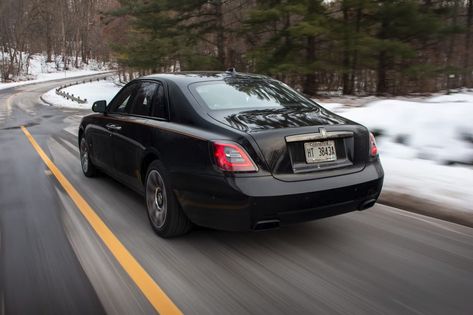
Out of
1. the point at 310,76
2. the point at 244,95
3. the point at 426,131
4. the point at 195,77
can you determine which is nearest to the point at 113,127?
the point at 195,77

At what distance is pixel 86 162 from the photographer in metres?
7.05

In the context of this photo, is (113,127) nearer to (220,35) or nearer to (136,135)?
(136,135)

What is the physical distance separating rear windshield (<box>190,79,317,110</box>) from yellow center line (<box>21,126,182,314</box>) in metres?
1.56

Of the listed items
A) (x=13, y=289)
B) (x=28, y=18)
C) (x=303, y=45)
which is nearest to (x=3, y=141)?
(x=13, y=289)

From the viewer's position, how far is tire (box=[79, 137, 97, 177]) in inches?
271

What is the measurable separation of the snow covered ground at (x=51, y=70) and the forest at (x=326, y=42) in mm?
43724

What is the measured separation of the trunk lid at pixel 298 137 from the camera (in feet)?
11.9

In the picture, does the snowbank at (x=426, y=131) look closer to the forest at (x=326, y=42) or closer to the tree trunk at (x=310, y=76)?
the forest at (x=326, y=42)

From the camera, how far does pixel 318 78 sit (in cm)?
2156

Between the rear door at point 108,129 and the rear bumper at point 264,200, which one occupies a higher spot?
the rear door at point 108,129

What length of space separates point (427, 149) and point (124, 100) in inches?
185

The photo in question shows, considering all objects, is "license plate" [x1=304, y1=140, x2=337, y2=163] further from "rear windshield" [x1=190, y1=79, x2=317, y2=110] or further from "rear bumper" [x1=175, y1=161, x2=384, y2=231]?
"rear windshield" [x1=190, y1=79, x2=317, y2=110]

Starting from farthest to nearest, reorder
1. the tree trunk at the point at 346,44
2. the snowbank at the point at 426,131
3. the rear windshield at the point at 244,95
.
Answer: the tree trunk at the point at 346,44 → the snowbank at the point at 426,131 → the rear windshield at the point at 244,95

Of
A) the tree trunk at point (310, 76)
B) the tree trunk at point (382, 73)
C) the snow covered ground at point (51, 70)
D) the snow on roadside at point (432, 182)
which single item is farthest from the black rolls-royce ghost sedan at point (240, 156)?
the snow covered ground at point (51, 70)
